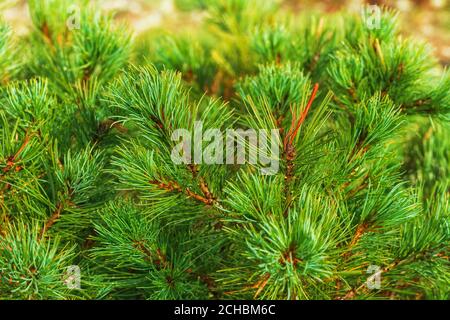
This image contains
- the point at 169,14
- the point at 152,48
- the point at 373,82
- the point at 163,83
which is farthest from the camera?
the point at 169,14

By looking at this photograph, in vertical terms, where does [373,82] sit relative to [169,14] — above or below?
below

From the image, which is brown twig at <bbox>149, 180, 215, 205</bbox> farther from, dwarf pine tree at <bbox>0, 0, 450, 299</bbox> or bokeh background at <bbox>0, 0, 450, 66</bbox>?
bokeh background at <bbox>0, 0, 450, 66</bbox>

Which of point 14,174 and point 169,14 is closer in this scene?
point 14,174

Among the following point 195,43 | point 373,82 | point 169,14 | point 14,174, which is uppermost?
point 169,14

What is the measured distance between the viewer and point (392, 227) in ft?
2.35

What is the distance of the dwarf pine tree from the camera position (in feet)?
2.12

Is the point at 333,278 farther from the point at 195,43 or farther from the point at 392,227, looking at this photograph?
the point at 195,43

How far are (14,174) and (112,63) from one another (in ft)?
0.84

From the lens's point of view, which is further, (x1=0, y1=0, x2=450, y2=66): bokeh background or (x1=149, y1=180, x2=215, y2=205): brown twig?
(x1=0, y1=0, x2=450, y2=66): bokeh background

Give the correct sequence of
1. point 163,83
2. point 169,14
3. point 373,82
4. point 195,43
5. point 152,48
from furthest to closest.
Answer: point 169,14 < point 152,48 < point 195,43 < point 373,82 < point 163,83

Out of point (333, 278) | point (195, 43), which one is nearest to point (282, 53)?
point (195, 43)

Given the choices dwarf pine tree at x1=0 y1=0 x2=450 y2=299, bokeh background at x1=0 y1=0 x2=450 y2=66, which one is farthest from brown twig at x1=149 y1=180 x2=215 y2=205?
bokeh background at x1=0 y1=0 x2=450 y2=66

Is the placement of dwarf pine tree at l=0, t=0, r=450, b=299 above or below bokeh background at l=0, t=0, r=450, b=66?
below

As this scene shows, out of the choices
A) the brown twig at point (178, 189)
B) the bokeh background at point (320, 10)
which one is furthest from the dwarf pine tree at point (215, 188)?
the bokeh background at point (320, 10)
